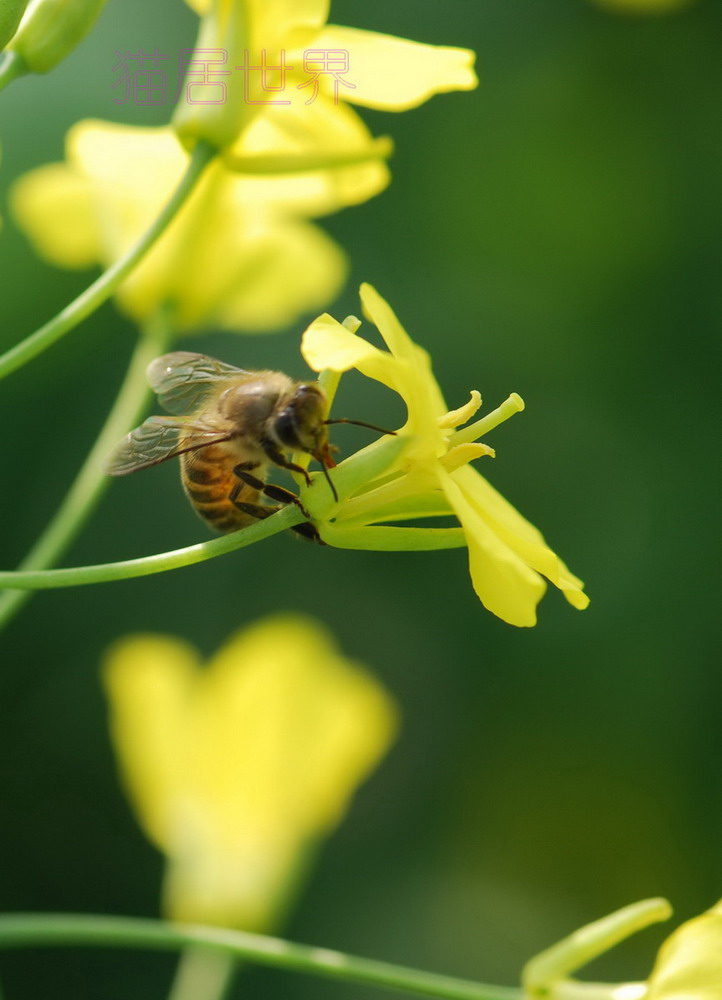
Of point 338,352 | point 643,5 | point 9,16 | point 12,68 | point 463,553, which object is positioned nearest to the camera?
point 338,352

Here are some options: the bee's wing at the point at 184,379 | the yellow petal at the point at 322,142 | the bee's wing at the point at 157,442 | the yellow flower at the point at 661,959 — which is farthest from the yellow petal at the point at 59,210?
the yellow flower at the point at 661,959

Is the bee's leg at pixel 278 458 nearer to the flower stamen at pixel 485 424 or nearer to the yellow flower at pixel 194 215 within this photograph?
the flower stamen at pixel 485 424

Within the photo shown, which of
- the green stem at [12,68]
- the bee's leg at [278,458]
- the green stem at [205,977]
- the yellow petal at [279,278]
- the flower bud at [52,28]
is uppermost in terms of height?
the flower bud at [52,28]

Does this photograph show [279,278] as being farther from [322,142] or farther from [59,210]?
[322,142]

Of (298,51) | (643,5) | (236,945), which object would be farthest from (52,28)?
(643,5)

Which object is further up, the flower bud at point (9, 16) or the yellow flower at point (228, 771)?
the flower bud at point (9, 16)

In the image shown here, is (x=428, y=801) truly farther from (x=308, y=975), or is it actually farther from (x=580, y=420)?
(x=580, y=420)

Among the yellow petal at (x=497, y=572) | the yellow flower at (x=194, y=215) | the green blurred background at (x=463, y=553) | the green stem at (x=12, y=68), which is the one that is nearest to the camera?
the yellow petal at (x=497, y=572)
